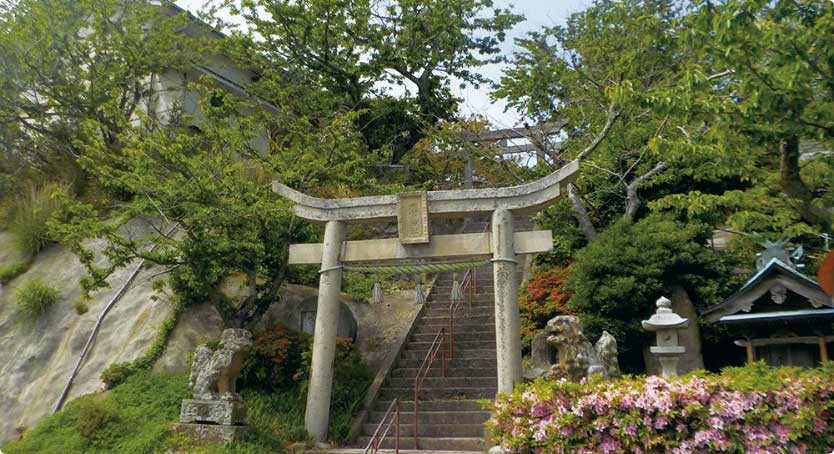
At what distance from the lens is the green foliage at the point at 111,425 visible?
10758 millimetres

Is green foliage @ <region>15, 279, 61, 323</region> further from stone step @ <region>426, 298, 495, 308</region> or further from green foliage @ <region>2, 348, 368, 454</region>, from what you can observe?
stone step @ <region>426, 298, 495, 308</region>

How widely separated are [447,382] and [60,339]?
359 inches

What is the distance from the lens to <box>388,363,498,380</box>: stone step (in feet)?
46.3

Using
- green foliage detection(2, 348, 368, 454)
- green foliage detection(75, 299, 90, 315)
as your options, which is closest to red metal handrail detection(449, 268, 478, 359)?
green foliage detection(2, 348, 368, 454)

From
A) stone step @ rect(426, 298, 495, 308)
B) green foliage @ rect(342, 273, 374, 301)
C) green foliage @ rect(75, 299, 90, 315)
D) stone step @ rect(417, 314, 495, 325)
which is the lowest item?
stone step @ rect(417, 314, 495, 325)

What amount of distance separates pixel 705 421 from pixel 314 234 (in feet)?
32.2

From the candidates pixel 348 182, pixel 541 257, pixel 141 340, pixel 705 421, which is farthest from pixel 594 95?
pixel 141 340

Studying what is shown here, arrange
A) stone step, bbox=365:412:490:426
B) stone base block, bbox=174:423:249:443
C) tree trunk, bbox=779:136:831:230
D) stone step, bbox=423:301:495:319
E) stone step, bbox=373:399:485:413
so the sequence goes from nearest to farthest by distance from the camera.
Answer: tree trunk, bbox=779:136:831:230, stone base block, bbox=174:423:249:443, stone step, bbox=365:412:490:426, stone step, bbox=373:399:485:413, stone step, bbox=423:301:495:319

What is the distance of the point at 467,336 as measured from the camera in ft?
51.4

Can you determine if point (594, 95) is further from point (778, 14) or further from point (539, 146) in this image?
point (778, 14)

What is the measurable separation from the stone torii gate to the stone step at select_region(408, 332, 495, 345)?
401 centimetres

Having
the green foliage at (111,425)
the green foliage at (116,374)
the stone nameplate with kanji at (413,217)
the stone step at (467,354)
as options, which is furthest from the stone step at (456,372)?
the green foliage at (116,374)

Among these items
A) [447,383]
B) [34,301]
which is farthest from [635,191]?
[34,301]

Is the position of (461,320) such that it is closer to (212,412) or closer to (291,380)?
(291,380)
